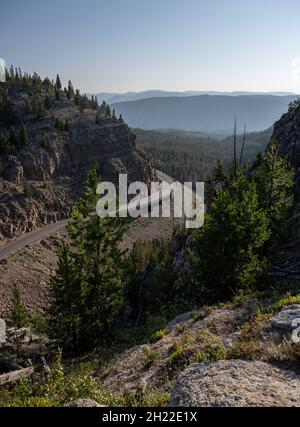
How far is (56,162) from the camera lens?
10556 centimetres

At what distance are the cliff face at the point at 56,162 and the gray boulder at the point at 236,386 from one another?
256ft

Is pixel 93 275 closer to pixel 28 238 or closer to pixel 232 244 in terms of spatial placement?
pixel 232 244

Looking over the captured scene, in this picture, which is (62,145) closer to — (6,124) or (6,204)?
(6,124)

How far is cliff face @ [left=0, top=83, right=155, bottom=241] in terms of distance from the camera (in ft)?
289

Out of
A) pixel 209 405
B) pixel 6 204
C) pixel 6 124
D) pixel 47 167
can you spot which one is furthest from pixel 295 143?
pixel 6 124

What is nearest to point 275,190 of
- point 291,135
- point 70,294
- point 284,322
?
point 284,322

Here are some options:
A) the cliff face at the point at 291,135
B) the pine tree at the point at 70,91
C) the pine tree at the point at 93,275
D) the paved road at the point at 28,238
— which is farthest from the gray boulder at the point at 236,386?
the pine tree at the point at 70,91

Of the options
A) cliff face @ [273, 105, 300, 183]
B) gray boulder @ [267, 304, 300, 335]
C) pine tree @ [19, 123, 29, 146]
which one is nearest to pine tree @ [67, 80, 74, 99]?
pine tree @ [19, 123, 29, 146]

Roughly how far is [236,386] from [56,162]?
103728mm

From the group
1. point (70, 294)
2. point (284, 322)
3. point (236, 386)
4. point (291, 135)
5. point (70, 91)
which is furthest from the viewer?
point (70, 91)

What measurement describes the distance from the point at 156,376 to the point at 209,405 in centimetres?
531

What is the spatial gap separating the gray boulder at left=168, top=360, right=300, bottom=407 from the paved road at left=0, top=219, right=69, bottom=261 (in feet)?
226

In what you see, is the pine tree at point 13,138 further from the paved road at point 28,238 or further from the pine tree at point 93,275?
the pine tree at point 93,275

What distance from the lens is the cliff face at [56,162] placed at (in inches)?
3470
